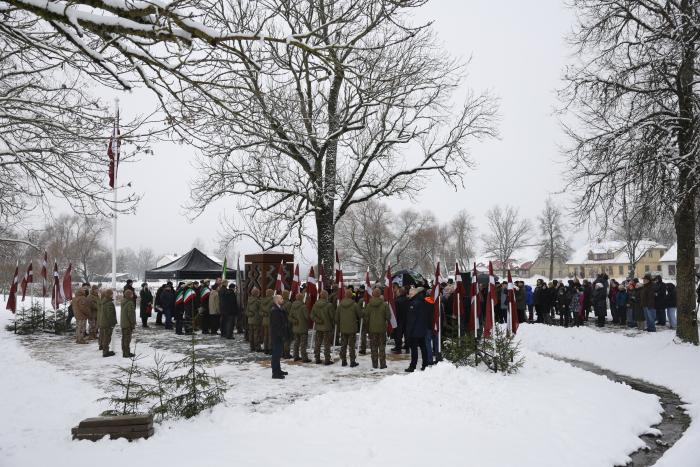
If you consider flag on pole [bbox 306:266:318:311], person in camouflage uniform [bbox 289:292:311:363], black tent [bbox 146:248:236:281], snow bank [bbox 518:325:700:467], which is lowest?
snow bank [bbox 518:325:700:467]

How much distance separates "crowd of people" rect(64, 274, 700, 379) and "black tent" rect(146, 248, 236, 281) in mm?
2471

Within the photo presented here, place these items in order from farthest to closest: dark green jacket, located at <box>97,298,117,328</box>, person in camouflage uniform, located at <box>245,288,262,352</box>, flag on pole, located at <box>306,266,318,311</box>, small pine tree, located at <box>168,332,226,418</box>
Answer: flag on pole, located at <box>306,266,318,311</box>
person in camouflage uniform, located at <box>245,288,262,352</box>
dark green jacket, located at <box>97,298,117,328</box>
small pine tree, located at <box>168,332,226,418</box>

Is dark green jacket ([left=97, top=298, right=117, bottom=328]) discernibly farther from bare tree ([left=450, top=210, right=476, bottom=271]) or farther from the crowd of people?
bare tree ([left=450, top=210, right=476, bottom=271])

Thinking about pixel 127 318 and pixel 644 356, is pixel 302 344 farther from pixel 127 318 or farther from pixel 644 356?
pixel 644 356

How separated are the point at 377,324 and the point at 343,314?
0.97m

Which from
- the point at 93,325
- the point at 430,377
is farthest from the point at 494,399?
the point at 93,325

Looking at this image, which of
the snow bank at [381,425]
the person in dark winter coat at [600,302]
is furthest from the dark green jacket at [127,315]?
the person in dark winter coat at [600,302]

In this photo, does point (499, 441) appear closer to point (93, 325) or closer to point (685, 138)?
point (685, 138)

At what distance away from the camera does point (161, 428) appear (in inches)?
275

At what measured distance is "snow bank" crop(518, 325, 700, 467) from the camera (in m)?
7.89

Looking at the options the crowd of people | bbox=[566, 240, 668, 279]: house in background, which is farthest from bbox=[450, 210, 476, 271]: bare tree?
the crowd of people

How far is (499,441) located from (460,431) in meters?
0.56

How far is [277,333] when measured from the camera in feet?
37.3

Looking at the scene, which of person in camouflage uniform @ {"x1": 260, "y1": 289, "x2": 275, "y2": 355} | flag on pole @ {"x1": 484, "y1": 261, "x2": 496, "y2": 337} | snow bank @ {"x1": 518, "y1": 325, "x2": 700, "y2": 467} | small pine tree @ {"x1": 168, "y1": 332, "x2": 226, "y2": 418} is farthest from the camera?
person in camouflage uniform @ {"x1": 260, "y1": 289, "x2": 275, "y2": 355}
